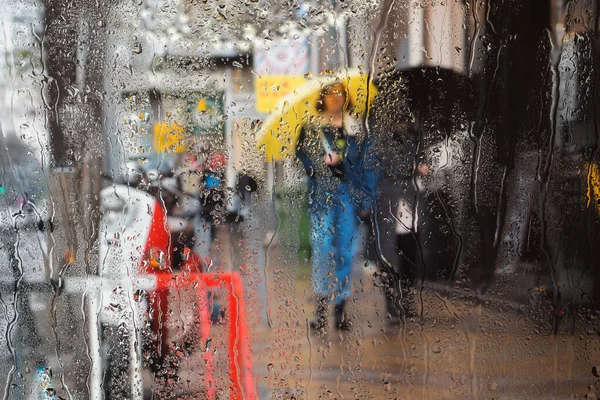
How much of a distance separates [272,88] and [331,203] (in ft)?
0.89

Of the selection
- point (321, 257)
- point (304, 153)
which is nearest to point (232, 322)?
point (321, 257)

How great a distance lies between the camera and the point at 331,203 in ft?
3.40

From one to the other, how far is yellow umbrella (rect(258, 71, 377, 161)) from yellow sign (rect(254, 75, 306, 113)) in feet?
0.03

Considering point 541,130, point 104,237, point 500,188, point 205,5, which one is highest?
point 205,5

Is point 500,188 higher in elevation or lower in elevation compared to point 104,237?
higher

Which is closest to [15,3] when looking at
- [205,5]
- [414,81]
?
[205,5]

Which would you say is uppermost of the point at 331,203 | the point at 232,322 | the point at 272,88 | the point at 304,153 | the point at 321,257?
the point at 272,88

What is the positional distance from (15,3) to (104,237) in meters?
0.53

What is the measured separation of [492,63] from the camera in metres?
1.04

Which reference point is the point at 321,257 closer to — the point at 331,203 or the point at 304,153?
the point at 331,203

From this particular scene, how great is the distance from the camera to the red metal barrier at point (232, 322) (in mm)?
1034

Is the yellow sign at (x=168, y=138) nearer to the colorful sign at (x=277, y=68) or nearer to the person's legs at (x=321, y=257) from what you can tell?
the colorful sign at (x=277, y=68)

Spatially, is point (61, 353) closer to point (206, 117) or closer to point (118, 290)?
point (118, 290)

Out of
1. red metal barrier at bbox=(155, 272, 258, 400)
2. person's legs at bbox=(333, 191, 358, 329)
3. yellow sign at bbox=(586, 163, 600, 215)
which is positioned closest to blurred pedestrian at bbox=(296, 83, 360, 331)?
person's legs at bbox=(333, 191, 358, 329)
